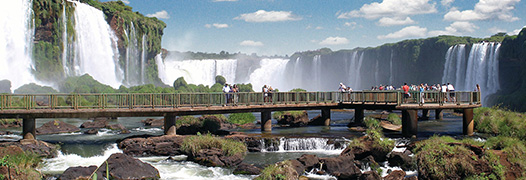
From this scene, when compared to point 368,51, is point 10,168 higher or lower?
lower

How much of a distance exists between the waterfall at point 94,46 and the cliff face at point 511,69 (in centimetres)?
5431

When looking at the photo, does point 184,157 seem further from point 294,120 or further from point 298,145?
point 294,120

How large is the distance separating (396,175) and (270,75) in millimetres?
86690

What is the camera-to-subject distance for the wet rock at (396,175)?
17.5 meters

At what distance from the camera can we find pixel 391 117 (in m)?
33.8

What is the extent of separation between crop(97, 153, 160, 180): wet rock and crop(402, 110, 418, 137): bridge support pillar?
45.8 feet

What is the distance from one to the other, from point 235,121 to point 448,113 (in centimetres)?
2066

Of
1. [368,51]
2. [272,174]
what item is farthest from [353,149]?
[368,51]

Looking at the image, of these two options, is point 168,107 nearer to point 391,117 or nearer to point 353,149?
point 353,149

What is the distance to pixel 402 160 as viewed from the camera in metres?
19.8

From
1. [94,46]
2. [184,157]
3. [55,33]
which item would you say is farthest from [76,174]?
[94,46]

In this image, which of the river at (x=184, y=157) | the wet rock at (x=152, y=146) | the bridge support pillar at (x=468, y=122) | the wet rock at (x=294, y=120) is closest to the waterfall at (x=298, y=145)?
the river at (x=184, y=157)

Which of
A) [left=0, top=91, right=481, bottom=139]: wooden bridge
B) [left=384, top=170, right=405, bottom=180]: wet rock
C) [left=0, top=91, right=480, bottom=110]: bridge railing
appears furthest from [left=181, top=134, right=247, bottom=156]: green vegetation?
[left=384, top=170, right=405, bottom=180]: wet rock

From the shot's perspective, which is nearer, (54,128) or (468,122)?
(468,122)
